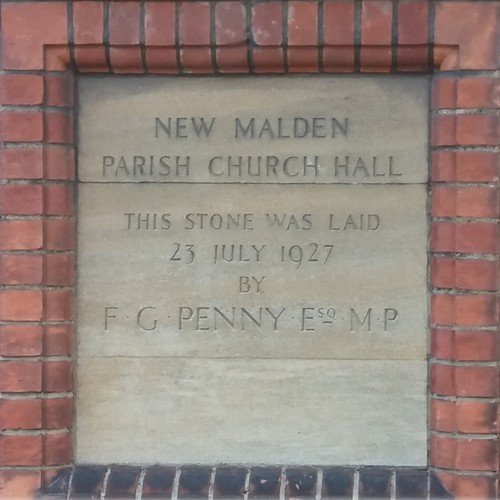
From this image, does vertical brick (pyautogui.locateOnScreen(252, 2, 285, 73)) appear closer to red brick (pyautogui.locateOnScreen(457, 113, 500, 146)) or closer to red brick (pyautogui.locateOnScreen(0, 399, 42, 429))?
red brick (pyautogui.locateOnScreen(457, 113, 500, 146))

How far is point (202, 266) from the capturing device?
2283 mm

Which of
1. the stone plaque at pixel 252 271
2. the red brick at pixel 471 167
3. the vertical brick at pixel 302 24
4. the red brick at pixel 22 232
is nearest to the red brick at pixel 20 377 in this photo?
the stone plaque at pixel 252 271

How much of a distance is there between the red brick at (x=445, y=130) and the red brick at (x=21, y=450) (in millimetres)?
1439

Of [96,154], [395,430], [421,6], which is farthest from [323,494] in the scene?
[421,6]

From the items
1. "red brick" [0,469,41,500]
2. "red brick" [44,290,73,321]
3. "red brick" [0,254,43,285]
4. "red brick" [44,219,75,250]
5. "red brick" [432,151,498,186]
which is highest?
"red brick" [432,151,498,186]

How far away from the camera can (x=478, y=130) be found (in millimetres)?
2152

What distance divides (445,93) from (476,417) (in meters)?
0.92

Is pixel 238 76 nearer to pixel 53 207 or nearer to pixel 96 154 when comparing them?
pixel 96 154

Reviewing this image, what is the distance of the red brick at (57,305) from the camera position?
2229 millimetres

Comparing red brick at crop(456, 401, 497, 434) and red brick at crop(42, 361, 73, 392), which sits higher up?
red brick at crop(42, 361, 73, 392)

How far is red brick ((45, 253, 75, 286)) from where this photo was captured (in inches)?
87.7

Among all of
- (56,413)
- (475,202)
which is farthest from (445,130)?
(56,413)

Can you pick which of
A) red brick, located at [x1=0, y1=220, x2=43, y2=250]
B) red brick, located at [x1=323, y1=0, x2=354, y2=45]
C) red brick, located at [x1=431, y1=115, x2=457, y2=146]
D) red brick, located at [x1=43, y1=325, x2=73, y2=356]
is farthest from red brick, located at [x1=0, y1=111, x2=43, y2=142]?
red brick, located at [x1=431, y1=115, x2=457, y2=146]

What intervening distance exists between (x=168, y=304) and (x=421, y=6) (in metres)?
1.12
